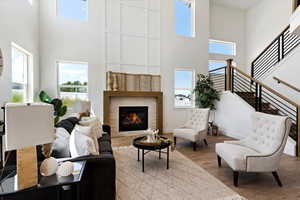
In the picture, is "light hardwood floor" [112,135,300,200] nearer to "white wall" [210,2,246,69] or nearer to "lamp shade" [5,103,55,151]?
"lamp shade" [5,103,55,151]

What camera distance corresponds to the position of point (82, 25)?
199 inches

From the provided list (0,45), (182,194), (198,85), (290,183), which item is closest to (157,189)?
(182,194)

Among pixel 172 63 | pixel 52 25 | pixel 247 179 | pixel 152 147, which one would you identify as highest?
pixel 52 25

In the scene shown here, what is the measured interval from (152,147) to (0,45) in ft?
9.93

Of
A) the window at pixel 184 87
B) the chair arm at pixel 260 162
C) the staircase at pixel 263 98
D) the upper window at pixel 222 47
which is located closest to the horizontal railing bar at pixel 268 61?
the staircase at pixel 263 98

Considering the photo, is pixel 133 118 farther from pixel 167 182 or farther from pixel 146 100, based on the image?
pixel 167 182

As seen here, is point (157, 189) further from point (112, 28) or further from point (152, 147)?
point (112, 28)

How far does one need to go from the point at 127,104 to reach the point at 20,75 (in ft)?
9.56

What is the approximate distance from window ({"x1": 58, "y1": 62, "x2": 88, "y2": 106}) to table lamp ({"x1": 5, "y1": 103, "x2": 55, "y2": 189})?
13.0 feet

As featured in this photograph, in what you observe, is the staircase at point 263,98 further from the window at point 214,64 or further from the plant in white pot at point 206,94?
the window at point 214,64

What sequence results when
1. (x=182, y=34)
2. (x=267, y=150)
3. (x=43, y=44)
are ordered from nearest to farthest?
(x=267, y=150) < (x=43, y=44) < (x=182, y=34)

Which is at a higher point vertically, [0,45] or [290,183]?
[0,45]

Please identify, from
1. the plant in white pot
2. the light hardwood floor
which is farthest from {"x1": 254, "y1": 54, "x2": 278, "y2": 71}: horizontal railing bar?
the light hardwood floor

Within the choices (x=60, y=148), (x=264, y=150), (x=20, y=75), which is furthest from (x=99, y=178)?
(x=20, y=75)
